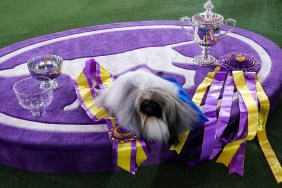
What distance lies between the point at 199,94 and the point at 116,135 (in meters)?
0.47

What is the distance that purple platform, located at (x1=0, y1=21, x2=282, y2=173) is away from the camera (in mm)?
1357

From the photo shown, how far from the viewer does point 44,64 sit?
1.74 meters

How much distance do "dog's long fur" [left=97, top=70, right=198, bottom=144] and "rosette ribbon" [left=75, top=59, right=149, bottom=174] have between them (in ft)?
0.23

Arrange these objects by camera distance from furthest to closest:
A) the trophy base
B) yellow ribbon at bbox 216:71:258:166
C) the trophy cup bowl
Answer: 1. the trophy base
2. the trophy cup bowl
3. yellow ribbon at bbox 216:71:258:166

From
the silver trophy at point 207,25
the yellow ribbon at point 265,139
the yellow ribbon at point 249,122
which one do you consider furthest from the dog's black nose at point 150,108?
the silver trophy at point 207,25

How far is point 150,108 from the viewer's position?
3.89 feet

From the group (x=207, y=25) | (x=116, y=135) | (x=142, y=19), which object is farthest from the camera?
(x=142, y=19)

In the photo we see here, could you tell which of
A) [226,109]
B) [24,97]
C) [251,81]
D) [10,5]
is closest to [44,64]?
[24,97]

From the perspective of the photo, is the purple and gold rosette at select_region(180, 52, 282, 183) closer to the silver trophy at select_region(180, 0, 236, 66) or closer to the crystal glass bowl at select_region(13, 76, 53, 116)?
the silver trophy at select_region(180, 0, 236, 66)

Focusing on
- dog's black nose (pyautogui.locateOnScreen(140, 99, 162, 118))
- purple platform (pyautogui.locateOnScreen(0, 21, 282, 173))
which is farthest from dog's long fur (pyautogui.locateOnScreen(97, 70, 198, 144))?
purple platform (pyautogui.locateOnScreen(0, 21, 282, 173))

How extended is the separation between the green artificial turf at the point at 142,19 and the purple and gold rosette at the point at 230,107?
0.14ft

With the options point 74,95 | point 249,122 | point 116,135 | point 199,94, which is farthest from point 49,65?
point 249,122

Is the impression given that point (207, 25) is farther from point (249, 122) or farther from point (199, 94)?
point (249, 122)

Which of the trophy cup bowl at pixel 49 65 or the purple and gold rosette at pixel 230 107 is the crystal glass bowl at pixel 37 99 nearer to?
the trophy cup bowl at pixel 49 65
